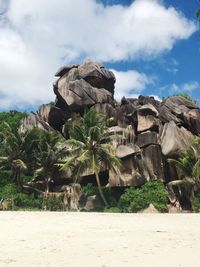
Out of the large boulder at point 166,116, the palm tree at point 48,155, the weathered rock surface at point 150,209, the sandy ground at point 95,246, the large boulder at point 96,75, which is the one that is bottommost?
the sandy ground at point 95,246

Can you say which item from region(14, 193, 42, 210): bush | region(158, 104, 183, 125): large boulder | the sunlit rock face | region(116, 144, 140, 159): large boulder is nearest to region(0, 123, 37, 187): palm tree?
region(14, 193, 42, 210): bush

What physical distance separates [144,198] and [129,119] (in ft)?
36.7

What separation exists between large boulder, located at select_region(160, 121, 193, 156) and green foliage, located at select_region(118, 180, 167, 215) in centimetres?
328

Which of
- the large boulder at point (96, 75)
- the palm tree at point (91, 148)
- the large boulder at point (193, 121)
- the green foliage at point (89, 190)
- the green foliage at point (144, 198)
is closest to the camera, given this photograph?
the green foliage at point (144, 198)

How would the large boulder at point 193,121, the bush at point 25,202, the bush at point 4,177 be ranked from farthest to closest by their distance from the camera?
the large boulder at point 193,121 < the bush at point 4,177 < the bush at point 25,202

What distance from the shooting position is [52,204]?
126 ft

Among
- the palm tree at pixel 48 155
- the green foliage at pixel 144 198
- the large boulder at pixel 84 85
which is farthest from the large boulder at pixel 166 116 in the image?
the palm tree at pixel 48 155

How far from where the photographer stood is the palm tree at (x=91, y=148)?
38156 mm

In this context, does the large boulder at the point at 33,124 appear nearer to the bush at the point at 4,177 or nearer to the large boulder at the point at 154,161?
the bush at the point at 4,177

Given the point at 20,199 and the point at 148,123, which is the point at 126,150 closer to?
the point at 148,123

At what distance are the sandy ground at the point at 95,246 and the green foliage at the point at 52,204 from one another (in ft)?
72.3

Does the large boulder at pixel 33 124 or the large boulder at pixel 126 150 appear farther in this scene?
the large boulder at pixel 33 124

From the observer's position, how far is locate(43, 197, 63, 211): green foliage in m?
38.2

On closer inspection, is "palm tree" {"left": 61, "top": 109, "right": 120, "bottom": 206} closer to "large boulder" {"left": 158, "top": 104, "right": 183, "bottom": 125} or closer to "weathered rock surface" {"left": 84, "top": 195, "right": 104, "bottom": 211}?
"weathered rock surface" {"left": 84, "top": 195, "right": 104, "bottom": 211}
